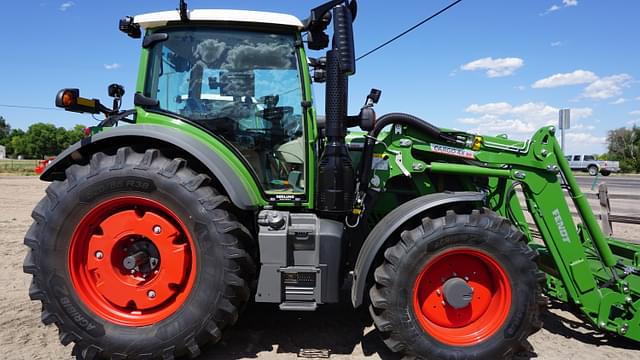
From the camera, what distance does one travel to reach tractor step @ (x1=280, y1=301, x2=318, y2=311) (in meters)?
3.19

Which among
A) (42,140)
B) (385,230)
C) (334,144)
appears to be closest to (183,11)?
(334,144)

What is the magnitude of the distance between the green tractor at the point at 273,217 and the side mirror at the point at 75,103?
0.04ft

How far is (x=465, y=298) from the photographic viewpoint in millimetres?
3166

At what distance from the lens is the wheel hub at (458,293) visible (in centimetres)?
315

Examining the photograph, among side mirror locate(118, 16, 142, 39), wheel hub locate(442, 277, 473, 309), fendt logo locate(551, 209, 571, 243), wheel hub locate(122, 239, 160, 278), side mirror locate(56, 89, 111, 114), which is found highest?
side mirror locate(118, 16, 142, 39)

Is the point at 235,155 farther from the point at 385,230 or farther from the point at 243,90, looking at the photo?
the point at 385,230

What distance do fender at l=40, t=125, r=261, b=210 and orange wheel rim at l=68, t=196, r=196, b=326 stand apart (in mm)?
448

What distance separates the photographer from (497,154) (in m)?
3.65

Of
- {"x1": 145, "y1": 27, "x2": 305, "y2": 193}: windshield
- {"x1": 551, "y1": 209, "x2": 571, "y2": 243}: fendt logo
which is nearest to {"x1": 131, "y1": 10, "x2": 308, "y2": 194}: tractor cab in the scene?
{"x1": 145, "y1": 27, "x2": 305, "y2": 193}: windshield

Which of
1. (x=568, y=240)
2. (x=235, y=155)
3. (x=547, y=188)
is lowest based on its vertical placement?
(x=568, y=240)

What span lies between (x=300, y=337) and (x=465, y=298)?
1436 mm

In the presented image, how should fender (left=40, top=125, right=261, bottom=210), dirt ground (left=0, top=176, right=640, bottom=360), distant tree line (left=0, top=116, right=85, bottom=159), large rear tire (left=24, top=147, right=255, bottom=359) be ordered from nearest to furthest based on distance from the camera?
large rear tire (left=24, top=147, right=255, bottom=359) < fender (left=40, top=125, right=261, bottom=210) < dirt ground (left=0, top=176, right=640, bottom=360) < distant tree line (left=0, top=116, right=85, bottom=159)

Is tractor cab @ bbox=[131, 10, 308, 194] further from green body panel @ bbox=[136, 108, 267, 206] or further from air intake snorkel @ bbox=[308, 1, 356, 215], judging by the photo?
air intake snorkel @ bbox=[308, 1, 356, 215]

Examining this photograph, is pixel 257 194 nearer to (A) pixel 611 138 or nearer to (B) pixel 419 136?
(B) pixel 419 136
